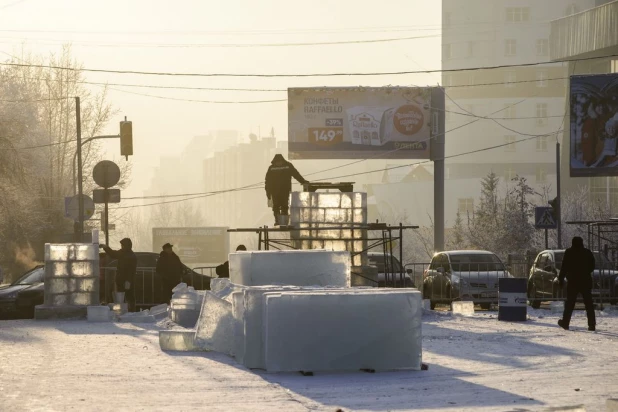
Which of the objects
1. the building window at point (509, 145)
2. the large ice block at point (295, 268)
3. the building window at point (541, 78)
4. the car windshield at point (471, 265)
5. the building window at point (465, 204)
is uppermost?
the building window at point (541, 78)

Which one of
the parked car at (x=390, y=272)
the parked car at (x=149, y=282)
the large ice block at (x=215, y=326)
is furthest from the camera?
the parked car at (x=390, y=272)

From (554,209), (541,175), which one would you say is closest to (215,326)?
(554,209)

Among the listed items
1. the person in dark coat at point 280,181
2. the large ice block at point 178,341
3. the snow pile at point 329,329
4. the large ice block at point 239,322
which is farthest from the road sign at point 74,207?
the snow pile at point 329,329

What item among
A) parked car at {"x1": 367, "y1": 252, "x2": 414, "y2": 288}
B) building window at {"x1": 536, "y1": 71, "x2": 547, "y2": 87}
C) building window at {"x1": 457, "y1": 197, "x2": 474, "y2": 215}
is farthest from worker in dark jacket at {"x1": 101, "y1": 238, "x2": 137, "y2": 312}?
building window at {"x1": 536, "y1": 71, "x2": 547, "y2": 87}

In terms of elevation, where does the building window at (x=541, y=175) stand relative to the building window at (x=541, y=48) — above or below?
below

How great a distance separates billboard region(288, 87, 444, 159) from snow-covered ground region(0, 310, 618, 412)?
120 ft

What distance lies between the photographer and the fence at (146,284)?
30.3m

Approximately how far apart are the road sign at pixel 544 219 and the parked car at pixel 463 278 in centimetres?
343

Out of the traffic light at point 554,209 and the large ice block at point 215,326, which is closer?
the large ice block at point 215,326

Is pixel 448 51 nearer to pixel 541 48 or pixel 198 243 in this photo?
pixel 541 48

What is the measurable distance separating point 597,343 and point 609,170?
25118mm

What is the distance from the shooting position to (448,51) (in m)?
166

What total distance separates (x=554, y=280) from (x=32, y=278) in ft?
38.7

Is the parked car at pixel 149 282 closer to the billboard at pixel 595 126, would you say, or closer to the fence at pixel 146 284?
the fence at pixel 146 284
